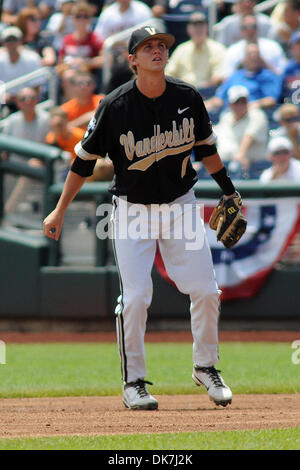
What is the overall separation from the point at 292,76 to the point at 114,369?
4402 mm

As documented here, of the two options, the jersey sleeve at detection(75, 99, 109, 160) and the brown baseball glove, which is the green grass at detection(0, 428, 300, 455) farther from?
the jersey sleeve at detection(75, 99, 109, 160)

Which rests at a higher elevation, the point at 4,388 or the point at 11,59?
the point at 11,59

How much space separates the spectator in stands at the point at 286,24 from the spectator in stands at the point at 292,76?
2.64 ft

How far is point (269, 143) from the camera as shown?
9484mm

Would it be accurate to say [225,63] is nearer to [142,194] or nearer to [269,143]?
[269,143]

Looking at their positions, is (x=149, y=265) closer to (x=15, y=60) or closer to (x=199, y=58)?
(x=199, y=58)

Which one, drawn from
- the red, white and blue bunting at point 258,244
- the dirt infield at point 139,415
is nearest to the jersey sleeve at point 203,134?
the dirt infield at point 139,415

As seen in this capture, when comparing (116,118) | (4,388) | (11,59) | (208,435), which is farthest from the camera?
(11,59)

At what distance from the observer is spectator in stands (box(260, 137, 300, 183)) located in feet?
29.7

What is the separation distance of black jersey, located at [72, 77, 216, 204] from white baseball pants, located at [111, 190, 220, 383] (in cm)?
10

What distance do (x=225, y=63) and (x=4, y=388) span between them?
5734 mm

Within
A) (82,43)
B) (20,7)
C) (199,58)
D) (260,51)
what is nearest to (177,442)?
(260,51)

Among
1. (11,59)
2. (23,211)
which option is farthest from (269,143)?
(11,59)

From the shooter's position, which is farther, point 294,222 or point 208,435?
point 294,222
